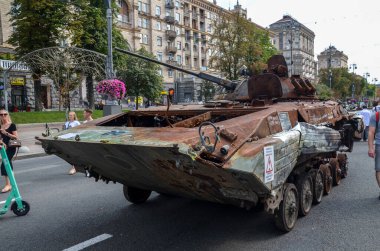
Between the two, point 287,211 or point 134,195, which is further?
point 134,195

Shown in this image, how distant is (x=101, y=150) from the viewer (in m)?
4.31

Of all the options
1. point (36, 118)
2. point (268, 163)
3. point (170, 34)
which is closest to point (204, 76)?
point (268, 163)

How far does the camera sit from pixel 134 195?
6418 mm

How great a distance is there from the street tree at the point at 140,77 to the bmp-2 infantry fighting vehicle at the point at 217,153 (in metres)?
29.2

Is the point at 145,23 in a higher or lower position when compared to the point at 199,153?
higher

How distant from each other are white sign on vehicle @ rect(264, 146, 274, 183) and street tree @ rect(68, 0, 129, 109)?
22220mm

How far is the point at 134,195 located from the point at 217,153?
3058mm

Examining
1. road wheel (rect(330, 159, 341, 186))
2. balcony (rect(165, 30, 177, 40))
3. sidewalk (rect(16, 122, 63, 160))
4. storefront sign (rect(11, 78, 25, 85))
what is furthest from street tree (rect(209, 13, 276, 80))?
balcony (rect(165, 30, 177, 40))

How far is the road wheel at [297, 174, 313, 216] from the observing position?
5.40 m

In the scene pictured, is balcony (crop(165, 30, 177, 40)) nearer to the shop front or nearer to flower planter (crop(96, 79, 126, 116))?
the shop front

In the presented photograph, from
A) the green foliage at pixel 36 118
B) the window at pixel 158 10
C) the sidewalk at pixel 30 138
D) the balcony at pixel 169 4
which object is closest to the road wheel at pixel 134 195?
the sidewalk at pixel 30 138

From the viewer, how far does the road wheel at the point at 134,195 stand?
21.0 feet

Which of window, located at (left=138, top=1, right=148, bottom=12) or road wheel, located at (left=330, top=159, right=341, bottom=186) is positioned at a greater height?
window, located at (left=138, top=1, right=148, bottom=12)

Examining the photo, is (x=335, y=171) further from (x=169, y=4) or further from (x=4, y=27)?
(x=169, y=4)
